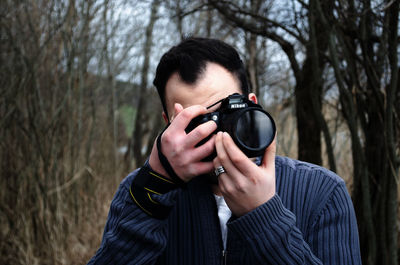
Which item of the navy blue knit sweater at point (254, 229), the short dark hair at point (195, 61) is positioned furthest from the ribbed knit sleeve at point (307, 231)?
the short dark hair at point (195, 61)

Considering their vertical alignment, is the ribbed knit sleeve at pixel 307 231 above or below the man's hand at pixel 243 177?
below

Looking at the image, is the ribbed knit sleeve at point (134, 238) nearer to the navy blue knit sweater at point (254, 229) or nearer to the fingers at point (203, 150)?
the navy blue knit sweater at point (254, 229)

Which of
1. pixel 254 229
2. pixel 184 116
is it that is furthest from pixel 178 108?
pixel 254 229

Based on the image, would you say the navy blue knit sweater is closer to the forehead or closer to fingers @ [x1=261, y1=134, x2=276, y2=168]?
fingers @ [x1=261, y1=134, x2=276, y2=168]

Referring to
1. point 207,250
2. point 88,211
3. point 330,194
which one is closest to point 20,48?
point 88,211

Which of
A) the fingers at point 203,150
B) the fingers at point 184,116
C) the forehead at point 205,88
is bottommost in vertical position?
the fingers at point 203,150

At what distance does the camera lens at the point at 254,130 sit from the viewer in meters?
0.85

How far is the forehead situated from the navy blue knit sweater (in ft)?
0.79

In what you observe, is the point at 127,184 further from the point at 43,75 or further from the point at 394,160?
the point at 43,75

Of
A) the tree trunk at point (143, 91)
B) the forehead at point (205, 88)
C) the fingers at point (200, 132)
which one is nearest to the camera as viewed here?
the fingers at point (200, 132)

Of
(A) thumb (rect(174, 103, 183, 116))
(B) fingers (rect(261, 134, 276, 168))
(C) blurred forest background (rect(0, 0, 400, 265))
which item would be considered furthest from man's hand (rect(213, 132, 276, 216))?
(C) blurred forest background (rect(0, 0, 400, 265))

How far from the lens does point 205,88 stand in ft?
3.33

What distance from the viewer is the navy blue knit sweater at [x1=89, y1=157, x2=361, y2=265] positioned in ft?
2.57

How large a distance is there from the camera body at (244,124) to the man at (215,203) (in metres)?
0.02
